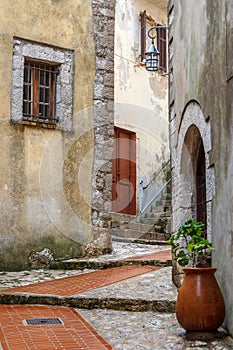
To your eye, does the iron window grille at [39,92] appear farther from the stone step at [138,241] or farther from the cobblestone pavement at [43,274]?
the stone step at [138,241]

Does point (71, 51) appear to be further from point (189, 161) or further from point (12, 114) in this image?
point (189, 161)

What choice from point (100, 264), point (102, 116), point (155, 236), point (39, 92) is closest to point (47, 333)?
point (100, 264)

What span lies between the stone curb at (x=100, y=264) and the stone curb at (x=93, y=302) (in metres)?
2.20

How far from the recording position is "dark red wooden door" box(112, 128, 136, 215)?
514 inches

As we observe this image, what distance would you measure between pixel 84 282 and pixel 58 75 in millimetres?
3692

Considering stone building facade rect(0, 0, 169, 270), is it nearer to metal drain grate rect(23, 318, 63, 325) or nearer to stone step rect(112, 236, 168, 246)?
stone step rect(112, 236, 168, 246)

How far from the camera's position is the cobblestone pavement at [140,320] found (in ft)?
12.7

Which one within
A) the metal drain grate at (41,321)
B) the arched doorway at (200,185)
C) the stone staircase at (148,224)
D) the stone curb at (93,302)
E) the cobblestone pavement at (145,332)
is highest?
the arched doorway at (200,185)

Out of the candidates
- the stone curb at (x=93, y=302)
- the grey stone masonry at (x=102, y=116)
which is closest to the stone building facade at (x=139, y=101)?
the grey stone masonry at (x=102, y=116)

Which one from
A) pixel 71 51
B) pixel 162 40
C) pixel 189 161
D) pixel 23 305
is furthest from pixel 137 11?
pixel 23 305

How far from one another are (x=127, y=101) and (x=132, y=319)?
1001cm

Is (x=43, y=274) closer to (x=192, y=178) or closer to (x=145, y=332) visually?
(x=192, y=178)

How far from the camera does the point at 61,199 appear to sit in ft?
26.9

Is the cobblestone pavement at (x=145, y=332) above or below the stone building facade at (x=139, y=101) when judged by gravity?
below
